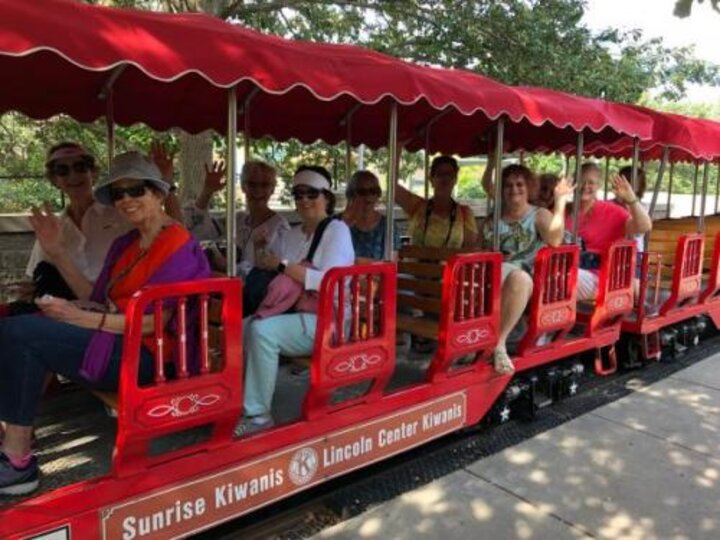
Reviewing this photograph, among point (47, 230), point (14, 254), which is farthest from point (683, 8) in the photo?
point (14, 254)

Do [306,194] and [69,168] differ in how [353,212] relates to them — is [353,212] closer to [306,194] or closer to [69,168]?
[306,194]

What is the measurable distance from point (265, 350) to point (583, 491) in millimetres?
1931

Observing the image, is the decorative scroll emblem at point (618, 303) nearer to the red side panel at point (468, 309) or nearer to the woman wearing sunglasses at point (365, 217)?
the red side panel at point (468, 309)

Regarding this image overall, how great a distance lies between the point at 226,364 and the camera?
277 centimetres

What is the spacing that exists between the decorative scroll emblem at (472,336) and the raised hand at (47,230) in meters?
2.14

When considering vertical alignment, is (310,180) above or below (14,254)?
above

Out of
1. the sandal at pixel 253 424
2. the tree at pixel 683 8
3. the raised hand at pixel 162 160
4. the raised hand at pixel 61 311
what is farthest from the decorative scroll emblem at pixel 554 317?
the raised hand at pixel 61 311

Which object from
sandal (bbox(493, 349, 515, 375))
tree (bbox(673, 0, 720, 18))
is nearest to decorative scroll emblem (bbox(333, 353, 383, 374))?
sandal (bbox(493, 349, 515, 375))

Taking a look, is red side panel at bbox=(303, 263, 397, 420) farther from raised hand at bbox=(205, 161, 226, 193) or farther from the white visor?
raised hand at bbox=(205, 161, 226, 193)

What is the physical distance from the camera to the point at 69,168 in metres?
3.81

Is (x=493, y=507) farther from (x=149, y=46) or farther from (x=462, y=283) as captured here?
(x=149, y=46)

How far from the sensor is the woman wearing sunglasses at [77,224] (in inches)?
147

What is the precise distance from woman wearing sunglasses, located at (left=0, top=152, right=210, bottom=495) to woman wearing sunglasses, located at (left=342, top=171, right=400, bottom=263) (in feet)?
6.19

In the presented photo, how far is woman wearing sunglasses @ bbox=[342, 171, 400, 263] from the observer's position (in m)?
4.67
